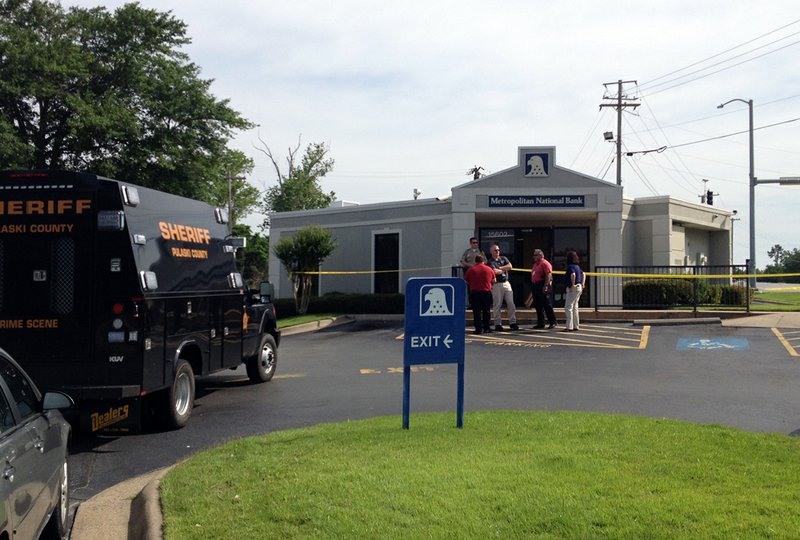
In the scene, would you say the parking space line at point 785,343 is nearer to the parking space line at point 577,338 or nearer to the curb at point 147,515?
the parking space line at point 577,338

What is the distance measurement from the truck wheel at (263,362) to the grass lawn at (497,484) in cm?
451

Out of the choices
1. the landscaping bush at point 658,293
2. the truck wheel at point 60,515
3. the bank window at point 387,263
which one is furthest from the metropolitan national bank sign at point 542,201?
the truck wheel at point 60,515

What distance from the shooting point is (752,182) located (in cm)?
3897

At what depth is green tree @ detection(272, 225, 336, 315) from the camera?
2600 cm

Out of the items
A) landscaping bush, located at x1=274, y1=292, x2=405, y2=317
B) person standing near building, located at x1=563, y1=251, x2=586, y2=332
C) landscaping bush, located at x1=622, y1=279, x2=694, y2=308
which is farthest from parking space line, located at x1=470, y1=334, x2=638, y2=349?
landscaping bush, located at x1=274, y1=292, x2=405, y2=317

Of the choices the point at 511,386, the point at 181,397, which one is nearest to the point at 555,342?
the point at 511,386

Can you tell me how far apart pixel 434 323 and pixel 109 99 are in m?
26.5

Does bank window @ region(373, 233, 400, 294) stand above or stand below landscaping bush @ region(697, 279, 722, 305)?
above

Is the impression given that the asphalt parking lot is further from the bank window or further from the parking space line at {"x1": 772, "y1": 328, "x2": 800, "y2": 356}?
the bank window

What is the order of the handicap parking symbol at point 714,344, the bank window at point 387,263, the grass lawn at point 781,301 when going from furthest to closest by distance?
the bank window at point 387,263
the grass lawn at point 781,301
the handicap parking symbol at point 714,344

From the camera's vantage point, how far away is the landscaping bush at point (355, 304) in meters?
24.3

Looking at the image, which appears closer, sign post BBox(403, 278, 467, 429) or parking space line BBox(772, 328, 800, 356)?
sign post BBox(403, 278, 467, 429)

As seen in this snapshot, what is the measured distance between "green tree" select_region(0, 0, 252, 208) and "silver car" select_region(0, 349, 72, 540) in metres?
25.6

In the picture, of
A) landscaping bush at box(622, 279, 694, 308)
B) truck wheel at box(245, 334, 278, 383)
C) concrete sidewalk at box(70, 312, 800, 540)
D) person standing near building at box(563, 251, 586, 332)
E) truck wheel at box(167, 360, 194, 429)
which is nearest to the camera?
concrete sidewalk at box(70, 312, 800, 540)
